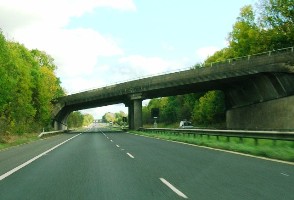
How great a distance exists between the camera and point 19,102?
47.6 meters

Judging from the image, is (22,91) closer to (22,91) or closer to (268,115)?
(22,91)

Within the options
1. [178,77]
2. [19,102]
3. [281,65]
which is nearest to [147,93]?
[178,77]

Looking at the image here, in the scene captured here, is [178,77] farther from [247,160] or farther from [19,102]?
[247,160]

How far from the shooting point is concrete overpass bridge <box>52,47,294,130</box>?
40.8 m

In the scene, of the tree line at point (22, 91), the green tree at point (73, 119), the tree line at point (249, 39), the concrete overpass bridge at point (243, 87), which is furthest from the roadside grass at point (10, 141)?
the green tree at point (73, 119)

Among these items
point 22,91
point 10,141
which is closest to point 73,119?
point 22,91

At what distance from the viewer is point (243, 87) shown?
49.4m

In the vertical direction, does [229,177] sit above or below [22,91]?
below

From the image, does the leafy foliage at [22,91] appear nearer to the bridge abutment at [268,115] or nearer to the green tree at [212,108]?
the bridge abutment at [268,115]

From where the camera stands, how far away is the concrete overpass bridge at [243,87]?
40812 millimetres

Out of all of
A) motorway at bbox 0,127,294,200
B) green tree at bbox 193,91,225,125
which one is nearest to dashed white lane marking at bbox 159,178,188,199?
motorway at bbox 0,127,294,200

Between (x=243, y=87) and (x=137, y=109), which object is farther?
(x=137, y=109)

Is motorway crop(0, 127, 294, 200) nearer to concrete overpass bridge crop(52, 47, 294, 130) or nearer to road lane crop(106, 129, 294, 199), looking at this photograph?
road lane crop(106, 129, 294, 199)

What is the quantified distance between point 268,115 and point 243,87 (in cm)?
736
